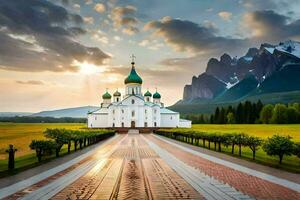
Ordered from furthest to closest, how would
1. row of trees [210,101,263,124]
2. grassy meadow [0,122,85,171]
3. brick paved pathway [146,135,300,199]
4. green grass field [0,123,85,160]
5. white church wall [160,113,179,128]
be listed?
row of trees [210,101,263,124] → white church wall [160,113,179,128] → green grass field [0,123,85,160] → grassy meadow [0,122,85,171] → brick paved pathway [146,135,300,199]

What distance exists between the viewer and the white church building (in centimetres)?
12125

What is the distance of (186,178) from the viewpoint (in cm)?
1596

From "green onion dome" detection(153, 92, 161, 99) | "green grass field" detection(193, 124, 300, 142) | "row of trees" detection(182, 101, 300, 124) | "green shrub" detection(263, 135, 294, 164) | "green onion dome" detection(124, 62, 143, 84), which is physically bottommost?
"green shrub" detection(263, 135, 294, 164)

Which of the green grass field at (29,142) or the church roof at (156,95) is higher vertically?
the church roof at (156,95)

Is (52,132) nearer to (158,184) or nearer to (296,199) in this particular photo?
(158,184)

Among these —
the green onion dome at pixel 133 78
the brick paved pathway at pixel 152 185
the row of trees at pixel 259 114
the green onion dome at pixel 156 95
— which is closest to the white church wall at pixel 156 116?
the green onion dome at pixel 133 78

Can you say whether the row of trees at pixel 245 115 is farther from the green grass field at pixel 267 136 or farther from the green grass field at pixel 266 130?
the green grass field at pixel 267 136

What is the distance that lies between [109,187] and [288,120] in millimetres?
120195

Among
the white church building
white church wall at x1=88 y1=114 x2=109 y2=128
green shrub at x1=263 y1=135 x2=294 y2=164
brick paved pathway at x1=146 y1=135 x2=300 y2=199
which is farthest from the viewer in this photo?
white church wall at x1=88 y1=114 x2=109 y2=128

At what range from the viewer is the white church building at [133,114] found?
12125 cm

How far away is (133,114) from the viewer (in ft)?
399

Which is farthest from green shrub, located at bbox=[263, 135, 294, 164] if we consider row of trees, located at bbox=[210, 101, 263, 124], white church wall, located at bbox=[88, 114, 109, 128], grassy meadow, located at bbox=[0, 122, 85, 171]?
row of trees, located at bbox=[210, 101, 263, 124]

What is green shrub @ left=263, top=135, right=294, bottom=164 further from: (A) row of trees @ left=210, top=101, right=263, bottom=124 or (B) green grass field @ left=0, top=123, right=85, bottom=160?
(A) row of trees @ left=210, top=101, right=263, bottom=124

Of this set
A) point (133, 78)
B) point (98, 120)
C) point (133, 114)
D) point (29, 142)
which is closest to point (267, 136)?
point (29, 142)
